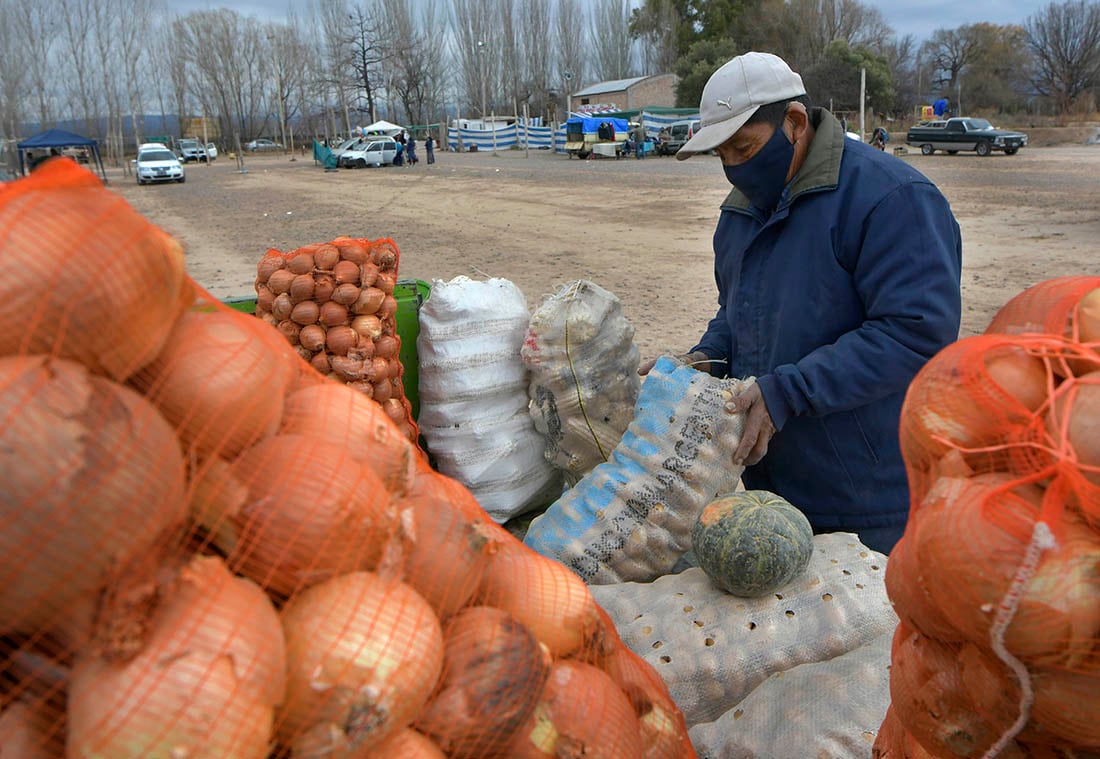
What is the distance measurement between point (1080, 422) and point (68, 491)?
131 centimetres

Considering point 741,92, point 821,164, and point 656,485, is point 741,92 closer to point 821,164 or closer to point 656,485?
point 821,164

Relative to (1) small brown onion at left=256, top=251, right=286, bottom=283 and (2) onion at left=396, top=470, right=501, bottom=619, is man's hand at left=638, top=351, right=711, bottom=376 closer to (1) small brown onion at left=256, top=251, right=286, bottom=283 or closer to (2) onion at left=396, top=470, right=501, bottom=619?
(2) onion at left=396, top=470, right=501, bottom=619

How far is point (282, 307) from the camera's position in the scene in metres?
3.79

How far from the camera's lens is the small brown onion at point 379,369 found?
12.3 ft

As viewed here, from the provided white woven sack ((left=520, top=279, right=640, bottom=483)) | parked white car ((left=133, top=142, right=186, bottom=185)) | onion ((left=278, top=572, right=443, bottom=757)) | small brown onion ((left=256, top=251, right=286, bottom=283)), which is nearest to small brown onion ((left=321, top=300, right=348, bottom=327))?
small brown onion ((left=256, top=251, right=286, bottom=283))

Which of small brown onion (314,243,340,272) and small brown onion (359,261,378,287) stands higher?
small brown onion (314,243,340,272)

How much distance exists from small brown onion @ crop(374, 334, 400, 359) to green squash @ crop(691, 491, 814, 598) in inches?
76.2

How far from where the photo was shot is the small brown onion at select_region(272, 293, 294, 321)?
379 cm

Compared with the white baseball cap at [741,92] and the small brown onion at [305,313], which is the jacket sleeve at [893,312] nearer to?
the white baseball cap at [741,92]

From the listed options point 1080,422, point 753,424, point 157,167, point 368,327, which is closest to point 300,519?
point 1080,422

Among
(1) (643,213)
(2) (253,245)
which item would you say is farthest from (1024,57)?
(2) (253,245)

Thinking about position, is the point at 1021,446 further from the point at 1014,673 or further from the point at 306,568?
the point at 306,568

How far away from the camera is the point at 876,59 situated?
41625 millimetres

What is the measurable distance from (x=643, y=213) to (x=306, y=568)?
16394 mm
